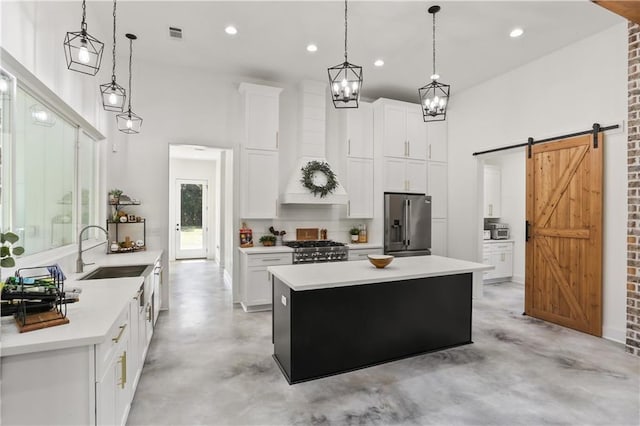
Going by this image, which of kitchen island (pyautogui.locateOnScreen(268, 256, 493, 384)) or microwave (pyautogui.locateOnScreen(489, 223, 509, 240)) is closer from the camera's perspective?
kitchen island (pyautogui.locateOnScreen(268, 256, 493, 384))

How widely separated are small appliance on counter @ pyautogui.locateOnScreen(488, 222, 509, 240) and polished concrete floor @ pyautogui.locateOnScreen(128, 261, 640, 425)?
2.82m

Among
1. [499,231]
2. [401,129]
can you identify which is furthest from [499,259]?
[401,129]

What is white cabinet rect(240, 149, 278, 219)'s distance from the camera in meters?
4.88

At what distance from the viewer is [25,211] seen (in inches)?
93.4

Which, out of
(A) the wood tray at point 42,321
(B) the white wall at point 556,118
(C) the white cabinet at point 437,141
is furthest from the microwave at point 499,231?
(A) the wood tray at point 42,321

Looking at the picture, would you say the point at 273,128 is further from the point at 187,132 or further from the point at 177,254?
the point at 177,254

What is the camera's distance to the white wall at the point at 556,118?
368 cm

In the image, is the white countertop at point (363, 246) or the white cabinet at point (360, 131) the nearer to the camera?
the white countertop at point (363, 246)

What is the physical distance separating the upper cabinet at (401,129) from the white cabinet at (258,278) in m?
2.54

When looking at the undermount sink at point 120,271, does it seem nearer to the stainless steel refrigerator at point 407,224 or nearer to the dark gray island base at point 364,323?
the dark gray island base at point 364,323

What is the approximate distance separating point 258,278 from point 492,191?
4.99 m

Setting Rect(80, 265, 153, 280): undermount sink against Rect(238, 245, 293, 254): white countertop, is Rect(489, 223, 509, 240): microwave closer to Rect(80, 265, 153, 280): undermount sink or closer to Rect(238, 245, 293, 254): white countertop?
Rect(238, 245, 293, 254): white countertop

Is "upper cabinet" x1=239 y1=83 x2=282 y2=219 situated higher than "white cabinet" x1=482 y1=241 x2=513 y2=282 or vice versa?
"upper cabinet" x1=239 y1=83 x2=282 y2=219

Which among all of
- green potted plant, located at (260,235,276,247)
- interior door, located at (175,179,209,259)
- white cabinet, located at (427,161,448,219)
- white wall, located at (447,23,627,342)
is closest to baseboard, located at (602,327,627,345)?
white wall, located at (447,23,627,342)
